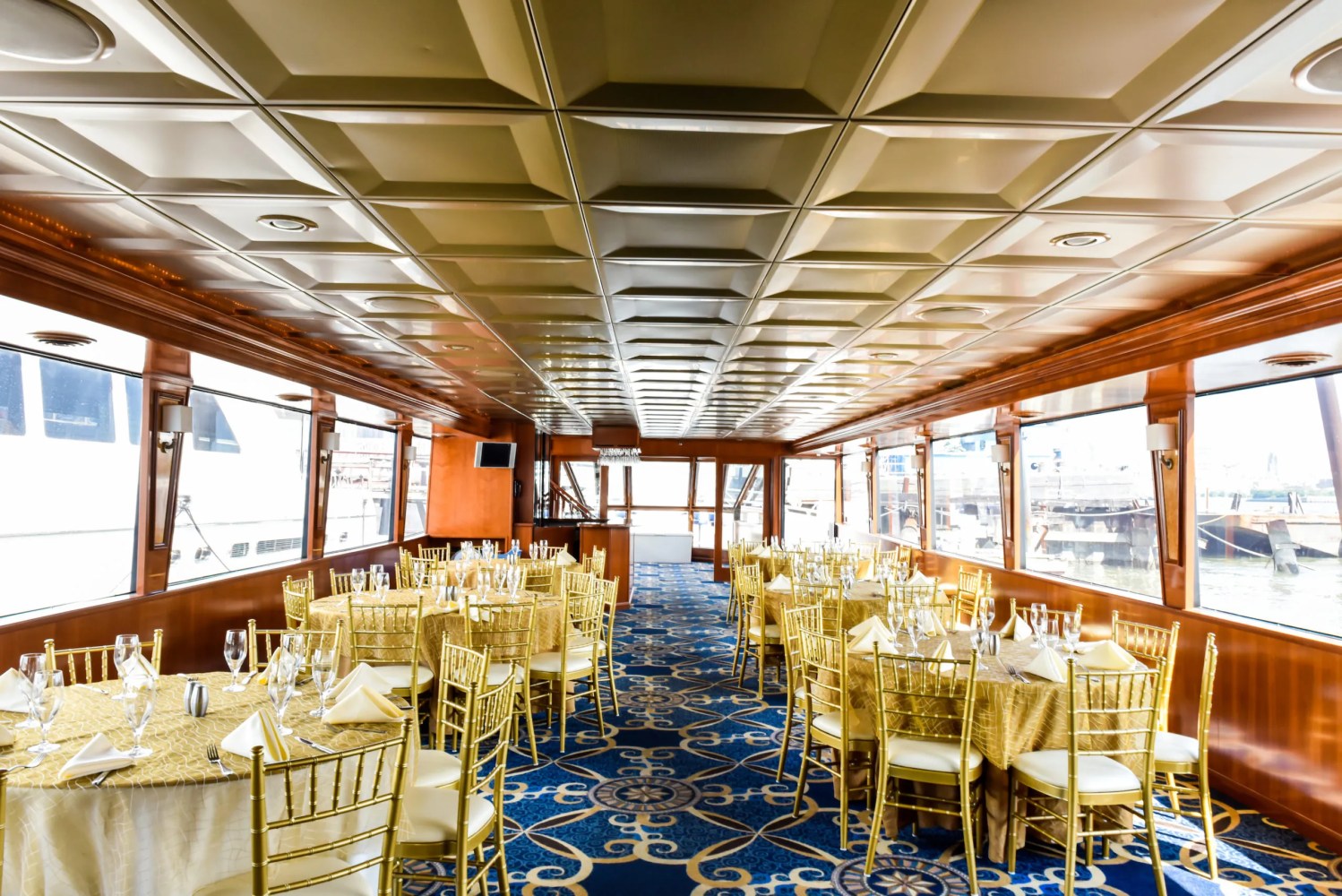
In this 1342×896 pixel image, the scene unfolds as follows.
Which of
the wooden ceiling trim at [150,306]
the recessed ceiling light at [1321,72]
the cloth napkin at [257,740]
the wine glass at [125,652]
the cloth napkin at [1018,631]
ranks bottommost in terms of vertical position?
the cloth napkin at [1018,631]

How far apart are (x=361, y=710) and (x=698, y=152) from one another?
2.38 metres

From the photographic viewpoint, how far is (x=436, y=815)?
2.74m

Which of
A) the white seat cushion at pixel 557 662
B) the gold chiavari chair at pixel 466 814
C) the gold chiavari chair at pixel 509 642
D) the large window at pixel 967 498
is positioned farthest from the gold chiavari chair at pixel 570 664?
the large window at pixel 967 498

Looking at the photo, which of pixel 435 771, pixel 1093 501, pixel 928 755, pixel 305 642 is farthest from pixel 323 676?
pixel 1093 501

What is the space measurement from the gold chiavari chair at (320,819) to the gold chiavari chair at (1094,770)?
8.95 ft

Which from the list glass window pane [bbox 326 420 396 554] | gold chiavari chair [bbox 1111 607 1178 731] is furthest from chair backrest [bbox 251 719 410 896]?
glass window pane [bbox 326 420 396 554]

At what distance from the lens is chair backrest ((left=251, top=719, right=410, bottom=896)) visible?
6.64ft

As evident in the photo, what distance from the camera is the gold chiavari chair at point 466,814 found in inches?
102

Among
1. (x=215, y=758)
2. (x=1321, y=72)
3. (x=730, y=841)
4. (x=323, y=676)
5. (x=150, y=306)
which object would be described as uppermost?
(x=1321, y=72)

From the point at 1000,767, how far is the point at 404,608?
412 cm

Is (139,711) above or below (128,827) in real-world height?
above

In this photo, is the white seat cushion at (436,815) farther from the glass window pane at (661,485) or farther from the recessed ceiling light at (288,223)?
the glass window pane at (661,485)

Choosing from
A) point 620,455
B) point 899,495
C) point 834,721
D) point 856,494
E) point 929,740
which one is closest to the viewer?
point 929,740

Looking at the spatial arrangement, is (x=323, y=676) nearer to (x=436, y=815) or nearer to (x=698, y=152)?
(x=436, y=815)
